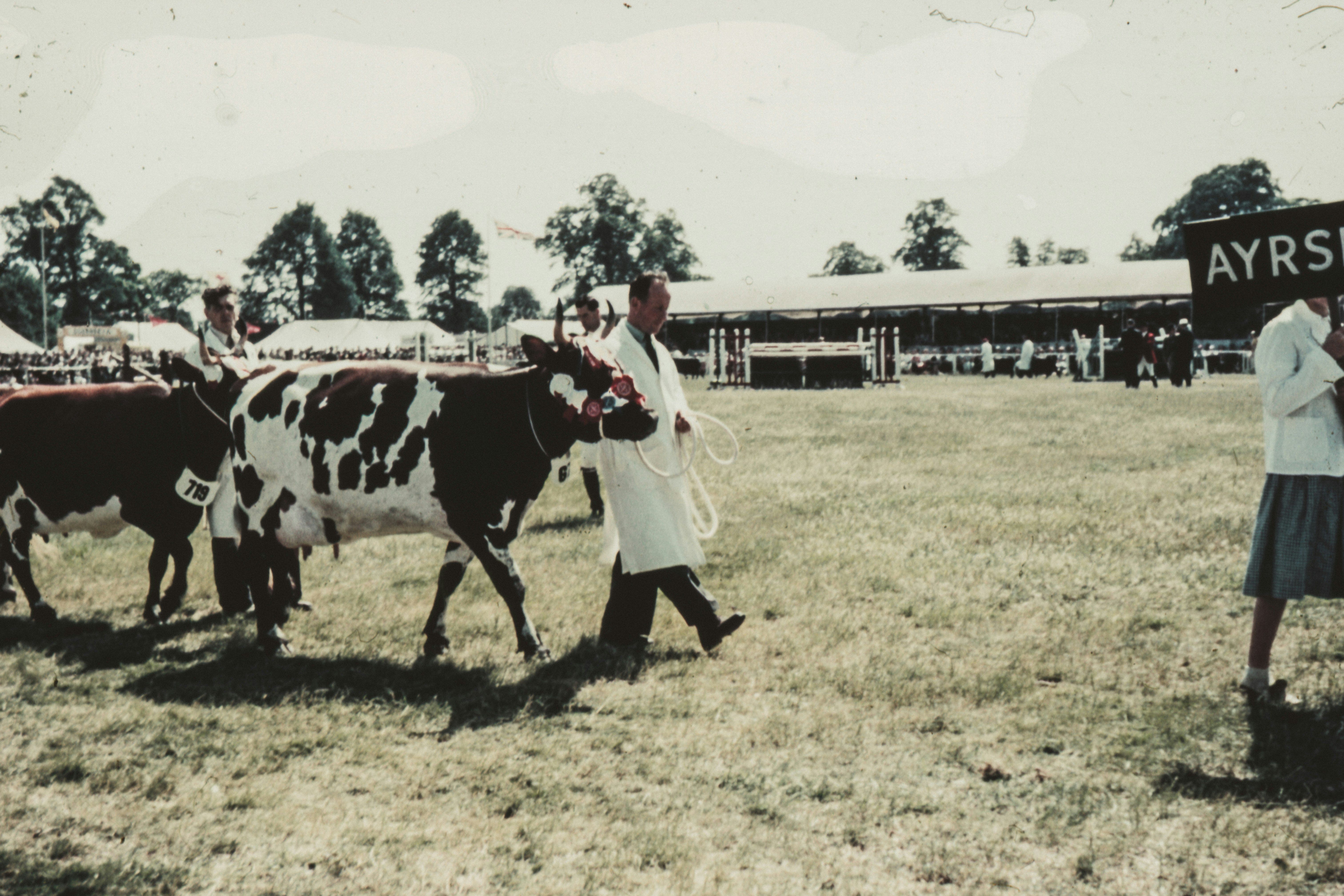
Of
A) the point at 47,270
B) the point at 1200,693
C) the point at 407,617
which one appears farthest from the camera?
the point at 47,270

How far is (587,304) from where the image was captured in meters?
9.05

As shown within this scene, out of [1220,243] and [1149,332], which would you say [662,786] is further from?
[1149,332]

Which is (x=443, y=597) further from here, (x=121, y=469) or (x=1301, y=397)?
(x=1301, y=397)

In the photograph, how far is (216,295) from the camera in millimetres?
7129

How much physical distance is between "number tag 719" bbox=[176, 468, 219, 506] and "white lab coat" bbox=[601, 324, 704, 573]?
3.01 m

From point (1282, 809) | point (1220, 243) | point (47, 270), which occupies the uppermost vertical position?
point (47, 270)

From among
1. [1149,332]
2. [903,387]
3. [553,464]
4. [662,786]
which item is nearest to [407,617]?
[553,464]

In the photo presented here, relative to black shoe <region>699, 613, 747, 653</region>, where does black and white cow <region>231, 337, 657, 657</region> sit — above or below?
above

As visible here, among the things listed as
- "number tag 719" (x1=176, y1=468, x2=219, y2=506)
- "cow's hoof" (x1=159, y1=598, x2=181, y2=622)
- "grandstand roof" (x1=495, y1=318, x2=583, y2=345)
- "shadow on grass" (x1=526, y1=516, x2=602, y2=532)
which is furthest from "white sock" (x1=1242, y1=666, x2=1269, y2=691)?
"grandstand roof" (x1=495, y1=318, x2=583, y2=345)

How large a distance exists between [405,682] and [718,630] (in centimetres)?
175

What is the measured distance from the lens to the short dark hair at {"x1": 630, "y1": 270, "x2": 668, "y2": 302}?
19.2ft

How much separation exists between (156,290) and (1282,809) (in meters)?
132

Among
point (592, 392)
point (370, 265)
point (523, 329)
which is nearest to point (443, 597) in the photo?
point (592, 392)

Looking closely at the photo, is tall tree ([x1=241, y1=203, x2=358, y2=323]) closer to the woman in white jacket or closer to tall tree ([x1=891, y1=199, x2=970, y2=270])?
tall tree ([x1=891, y1=199, x2=970, y2=270])
